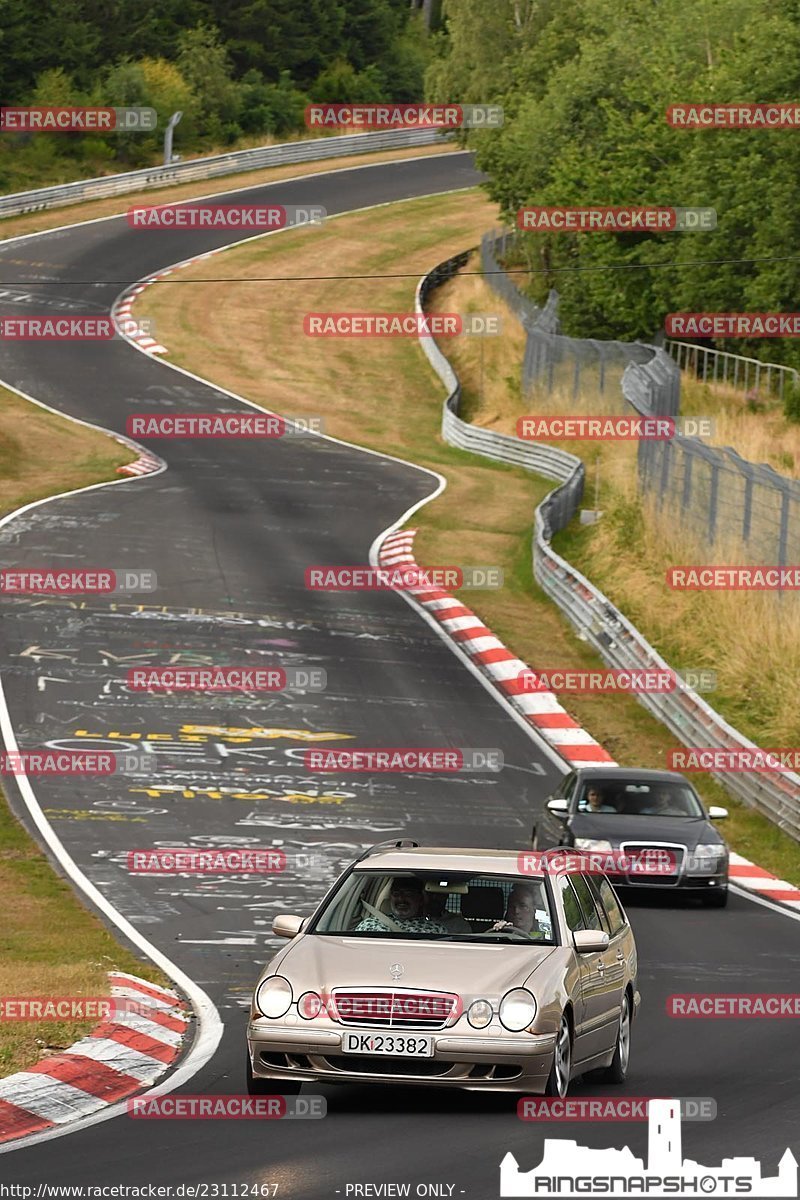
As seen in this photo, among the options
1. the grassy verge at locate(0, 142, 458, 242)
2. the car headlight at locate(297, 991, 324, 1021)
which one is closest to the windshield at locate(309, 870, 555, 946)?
the car headlight at locate(297, 991, 324, 1021)

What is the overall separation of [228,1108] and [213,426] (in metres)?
42.9

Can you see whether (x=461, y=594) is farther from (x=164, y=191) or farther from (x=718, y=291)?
(x=164, y=191)

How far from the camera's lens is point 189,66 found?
8950 cm

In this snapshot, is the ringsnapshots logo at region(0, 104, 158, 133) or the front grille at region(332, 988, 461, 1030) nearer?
the front grille at region(332, 988, 461, 1030)

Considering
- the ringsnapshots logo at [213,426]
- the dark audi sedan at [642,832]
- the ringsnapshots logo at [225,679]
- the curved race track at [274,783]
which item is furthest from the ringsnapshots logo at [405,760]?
the ringsnapshots logo at [213,426]

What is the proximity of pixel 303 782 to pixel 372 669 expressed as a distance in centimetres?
600

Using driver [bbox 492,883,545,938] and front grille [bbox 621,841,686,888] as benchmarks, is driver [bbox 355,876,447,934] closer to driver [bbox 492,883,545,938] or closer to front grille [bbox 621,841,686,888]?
driver [bbox 492,883,545,938]

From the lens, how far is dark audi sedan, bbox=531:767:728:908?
19844 mm

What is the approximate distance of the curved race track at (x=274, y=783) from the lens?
31.4ft

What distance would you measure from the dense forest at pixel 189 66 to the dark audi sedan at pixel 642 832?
6235 cm

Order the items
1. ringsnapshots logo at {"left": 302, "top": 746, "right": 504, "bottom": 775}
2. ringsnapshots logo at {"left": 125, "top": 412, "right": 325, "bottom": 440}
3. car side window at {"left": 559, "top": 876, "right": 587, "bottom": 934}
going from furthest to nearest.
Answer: ringsnapshots logo at {"left": 125, "top": 412, "right": 325, "bottom": 440}, ringsnapshots logo at {"left": 302, "top": 746, "right": 504, "bottom": 775}, car side window at {"left": 559, "top": 876, "right": 587, "bottom": 934}

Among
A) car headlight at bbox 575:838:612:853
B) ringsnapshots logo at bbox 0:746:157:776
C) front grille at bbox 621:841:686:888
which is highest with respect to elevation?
car headlight at bbox 575:838:612:853

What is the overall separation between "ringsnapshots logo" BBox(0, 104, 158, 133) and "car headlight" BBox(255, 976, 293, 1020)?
2981 inches

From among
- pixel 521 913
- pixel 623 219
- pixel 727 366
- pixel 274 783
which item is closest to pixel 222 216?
pixel 623 219
